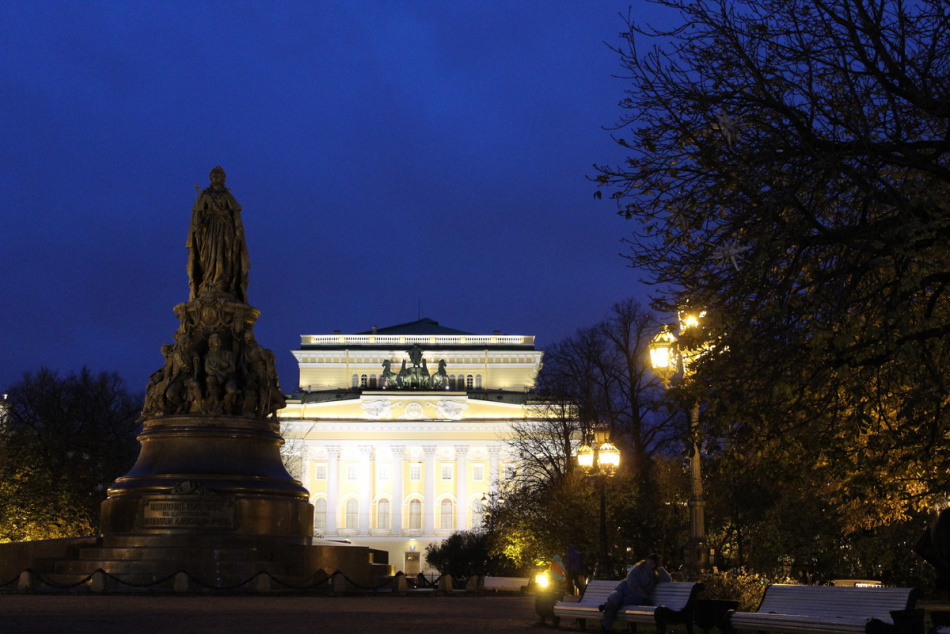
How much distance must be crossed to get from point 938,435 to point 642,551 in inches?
991

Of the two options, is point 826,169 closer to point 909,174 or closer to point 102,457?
point 909,174

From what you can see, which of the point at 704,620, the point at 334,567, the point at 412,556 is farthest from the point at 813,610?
the point at 412,556

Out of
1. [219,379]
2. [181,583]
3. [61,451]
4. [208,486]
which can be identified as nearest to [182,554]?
[181,583]

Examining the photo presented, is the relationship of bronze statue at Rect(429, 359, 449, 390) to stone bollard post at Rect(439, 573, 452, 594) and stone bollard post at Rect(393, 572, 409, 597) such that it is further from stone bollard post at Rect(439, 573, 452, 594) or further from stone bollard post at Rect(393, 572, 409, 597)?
stone bollard post at Rect(393, 572, 409, 597)

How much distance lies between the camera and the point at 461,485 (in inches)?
3765

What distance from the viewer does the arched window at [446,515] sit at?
9412 centimetres

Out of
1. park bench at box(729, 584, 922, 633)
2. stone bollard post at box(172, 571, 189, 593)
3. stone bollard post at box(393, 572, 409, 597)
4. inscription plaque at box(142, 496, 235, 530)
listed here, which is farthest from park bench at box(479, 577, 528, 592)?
park bench at box(729, 584, 922, 633)

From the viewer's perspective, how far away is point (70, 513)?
122ft

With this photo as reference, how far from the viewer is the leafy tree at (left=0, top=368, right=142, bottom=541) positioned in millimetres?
35562

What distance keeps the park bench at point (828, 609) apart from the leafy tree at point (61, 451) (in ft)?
91.1

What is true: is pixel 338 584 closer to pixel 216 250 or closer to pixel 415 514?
pixel 216 250

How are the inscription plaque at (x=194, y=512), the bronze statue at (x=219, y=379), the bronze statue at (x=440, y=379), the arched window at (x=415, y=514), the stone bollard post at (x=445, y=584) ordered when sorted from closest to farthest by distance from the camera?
the inscription plaque at (x=194, y=512) → the bronze statue at (x=219, y=379) → the stone bollard post at (x=445, y=584) → the arched window at (x=415, y=514) → the bronze statue at (x=440, y=379)

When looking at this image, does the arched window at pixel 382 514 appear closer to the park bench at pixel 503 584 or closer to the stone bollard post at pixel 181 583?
the park bench at pixel 503 584

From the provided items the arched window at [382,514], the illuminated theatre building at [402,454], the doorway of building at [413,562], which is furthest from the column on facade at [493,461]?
the doorway of building at [413,562]
